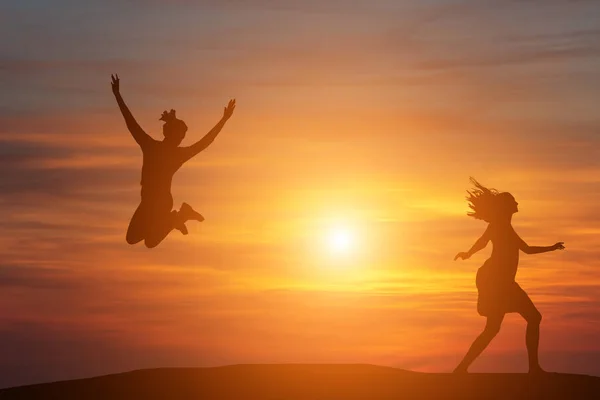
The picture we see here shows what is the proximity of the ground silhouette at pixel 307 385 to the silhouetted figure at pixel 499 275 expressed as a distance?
736 millimetres

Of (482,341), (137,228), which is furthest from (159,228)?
(482,341)

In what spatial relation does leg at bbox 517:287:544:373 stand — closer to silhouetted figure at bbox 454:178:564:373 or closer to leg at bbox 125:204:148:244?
silhouetted figure at bbox 454:178:564:373

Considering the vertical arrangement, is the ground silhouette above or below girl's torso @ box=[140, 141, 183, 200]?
below

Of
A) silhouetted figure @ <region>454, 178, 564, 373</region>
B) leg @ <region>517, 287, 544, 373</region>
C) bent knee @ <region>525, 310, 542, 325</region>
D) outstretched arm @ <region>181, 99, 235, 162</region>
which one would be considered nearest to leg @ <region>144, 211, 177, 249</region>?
outstretched arm @ <region>181, 99, 235, 162</region>

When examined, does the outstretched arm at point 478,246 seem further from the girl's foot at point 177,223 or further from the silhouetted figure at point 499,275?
the girl's foot at point 177,223

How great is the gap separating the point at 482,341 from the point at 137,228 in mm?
7970

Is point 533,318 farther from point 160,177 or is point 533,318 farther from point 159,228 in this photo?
point 160,177

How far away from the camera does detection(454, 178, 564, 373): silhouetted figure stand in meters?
23.1

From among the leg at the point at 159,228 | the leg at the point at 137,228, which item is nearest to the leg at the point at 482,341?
the leg at the point at 159,228

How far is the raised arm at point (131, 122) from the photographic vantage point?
2294 centimetres

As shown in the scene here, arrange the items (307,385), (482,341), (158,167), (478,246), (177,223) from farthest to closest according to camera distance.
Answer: (478,246), (177,223), (158,167), (482,341), (307,385)

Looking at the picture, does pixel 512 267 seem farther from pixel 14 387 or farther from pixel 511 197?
pixel 14 387

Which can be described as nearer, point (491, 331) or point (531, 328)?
point (531, 328)

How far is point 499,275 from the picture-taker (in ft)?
76.4
